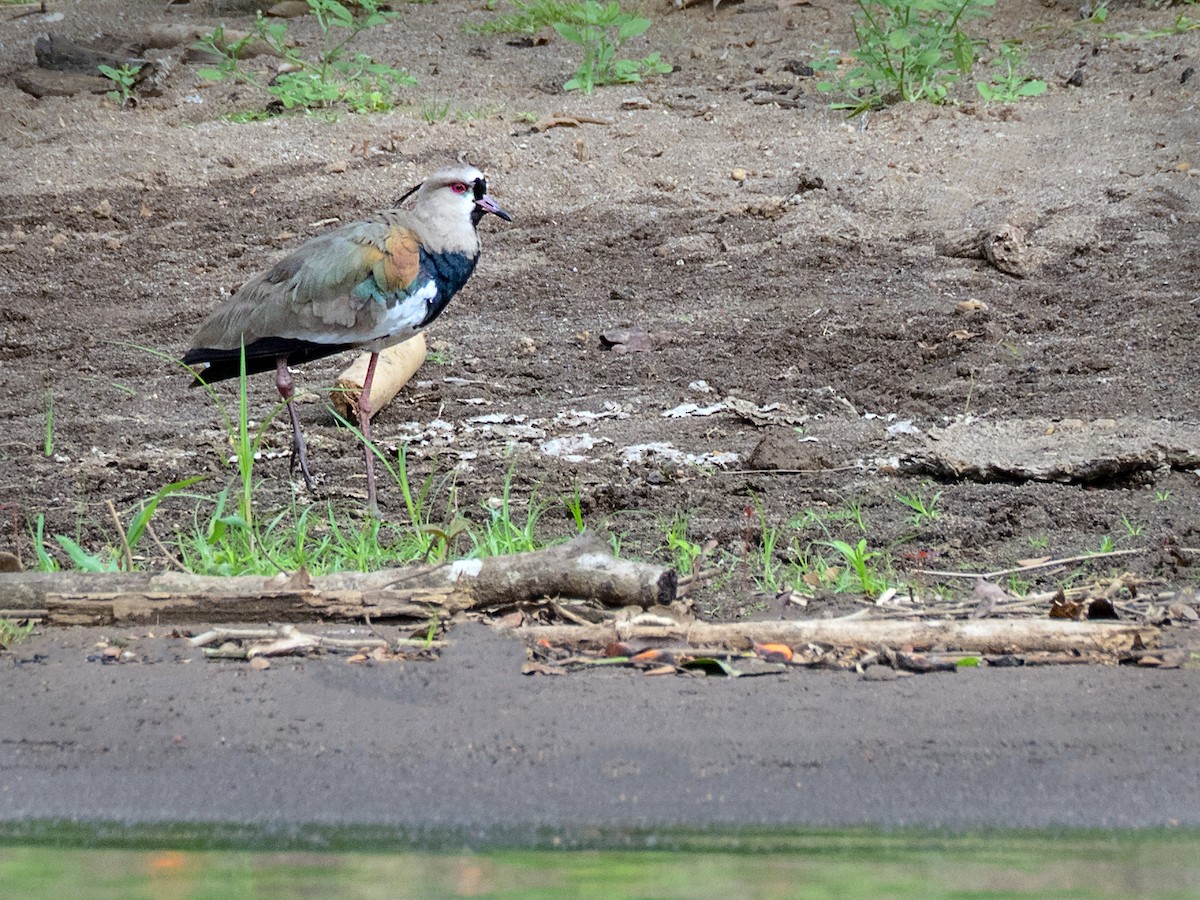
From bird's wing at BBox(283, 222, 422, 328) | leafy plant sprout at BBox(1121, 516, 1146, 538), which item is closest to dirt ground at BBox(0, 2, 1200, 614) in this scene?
leafy plant sprout at BBox(1121, 516, 1146, 538)

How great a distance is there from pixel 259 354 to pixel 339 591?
1.78 meters

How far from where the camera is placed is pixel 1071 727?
2773 millimetres

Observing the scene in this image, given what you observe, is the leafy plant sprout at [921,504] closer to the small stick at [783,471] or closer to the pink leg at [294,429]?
the small stick at [783,471]

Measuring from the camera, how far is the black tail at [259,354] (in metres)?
4.95

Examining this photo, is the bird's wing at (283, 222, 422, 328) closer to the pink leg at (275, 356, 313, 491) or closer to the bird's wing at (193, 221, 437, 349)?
the bird's wing at (193, 221, 437, 349)

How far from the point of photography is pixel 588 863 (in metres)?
2.15

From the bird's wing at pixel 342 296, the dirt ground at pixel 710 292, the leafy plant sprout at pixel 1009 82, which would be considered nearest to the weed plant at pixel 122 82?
the dirt ground at pixel 710 292

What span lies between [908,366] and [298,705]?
3669 mm

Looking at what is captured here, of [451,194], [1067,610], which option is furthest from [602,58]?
[1067,610]

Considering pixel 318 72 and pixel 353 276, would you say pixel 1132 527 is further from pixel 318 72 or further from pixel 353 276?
pixel 318 72

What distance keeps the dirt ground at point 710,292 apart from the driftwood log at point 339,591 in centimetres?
16

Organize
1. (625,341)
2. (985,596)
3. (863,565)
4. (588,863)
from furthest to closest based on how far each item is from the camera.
→ (625,341) < (863,565) < (985,596) < (588,863)

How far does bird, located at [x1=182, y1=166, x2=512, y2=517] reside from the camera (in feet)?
16.1

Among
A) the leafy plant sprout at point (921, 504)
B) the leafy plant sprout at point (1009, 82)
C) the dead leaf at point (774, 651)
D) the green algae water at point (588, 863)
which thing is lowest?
the leafy plant sprout at point (921, 504)
